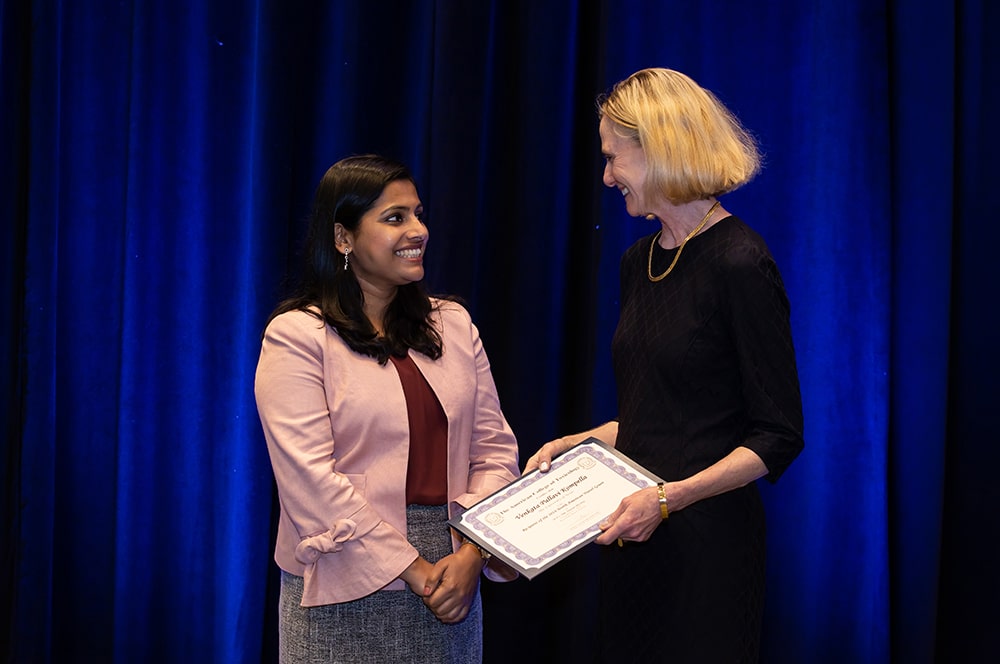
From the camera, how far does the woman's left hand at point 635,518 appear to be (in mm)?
1671

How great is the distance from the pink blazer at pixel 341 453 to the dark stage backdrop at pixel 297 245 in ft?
3.37

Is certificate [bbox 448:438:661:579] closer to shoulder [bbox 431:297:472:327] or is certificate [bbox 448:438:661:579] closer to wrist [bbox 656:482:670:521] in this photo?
wrist [bbox 656:482:670:521]

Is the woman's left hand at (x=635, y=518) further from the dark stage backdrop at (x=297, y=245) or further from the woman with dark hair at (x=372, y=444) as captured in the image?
the dark stage backdrop at (x=297, y=245)

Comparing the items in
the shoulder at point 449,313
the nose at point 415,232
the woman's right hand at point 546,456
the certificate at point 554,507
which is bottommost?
the certificate at point 554,507

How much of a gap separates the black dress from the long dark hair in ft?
1.74

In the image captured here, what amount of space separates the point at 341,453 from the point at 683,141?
0.90m

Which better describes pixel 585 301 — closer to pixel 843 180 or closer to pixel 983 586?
pixel 843 180

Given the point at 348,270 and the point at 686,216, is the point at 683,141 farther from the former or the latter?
the point at 348,270

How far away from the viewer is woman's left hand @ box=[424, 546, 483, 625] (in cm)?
190

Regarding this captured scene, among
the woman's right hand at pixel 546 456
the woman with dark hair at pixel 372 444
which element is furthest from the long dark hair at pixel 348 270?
the woman's right hand at pixel 546 456

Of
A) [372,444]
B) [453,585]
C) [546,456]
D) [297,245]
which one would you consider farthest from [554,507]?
[297,245]

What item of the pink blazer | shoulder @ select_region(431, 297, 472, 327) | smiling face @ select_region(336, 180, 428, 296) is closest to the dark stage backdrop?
shoulder @ select_region(431, 297, 472, 327)

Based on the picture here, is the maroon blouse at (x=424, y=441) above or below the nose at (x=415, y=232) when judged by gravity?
below

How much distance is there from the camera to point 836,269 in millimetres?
2846
